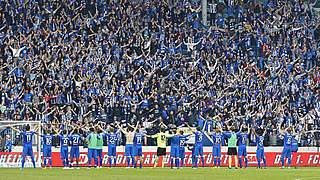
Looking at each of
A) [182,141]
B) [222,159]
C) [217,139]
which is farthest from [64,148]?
[222,159]

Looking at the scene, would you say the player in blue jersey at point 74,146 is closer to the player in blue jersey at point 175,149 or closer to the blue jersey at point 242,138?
the player in blue jersey at point 175,149

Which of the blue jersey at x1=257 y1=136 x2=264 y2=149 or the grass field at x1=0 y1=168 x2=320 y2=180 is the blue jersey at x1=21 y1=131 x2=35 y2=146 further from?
the blue jersey at x1=257 y1=136 x2=264 y2=149

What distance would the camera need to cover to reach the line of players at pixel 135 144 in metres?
42.5

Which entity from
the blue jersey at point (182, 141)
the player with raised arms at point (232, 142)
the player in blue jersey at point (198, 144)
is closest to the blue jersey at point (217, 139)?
the player with raised arms at point (232, 142)

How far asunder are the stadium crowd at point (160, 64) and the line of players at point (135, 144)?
226 cm

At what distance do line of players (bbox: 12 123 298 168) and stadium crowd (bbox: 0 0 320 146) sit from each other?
2.26 meters

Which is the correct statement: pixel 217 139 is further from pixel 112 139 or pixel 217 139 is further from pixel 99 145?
pixel 99 145

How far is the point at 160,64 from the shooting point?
51031 millimetres

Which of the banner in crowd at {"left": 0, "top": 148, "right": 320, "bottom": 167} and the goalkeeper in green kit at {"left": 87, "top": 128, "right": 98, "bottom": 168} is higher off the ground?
the goalkeeper in green kit at {"left": 87, "top": 128, "right": 98, "bottom": 168}

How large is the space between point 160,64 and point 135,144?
8.88 meters

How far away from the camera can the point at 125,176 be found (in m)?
35.2

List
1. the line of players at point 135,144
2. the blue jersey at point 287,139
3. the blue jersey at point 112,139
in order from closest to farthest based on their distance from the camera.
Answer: the line of players at point 135,144 < the blue jersey at point 112,139 < the blue jersey at point 287,139

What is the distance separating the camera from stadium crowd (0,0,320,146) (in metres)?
47.3

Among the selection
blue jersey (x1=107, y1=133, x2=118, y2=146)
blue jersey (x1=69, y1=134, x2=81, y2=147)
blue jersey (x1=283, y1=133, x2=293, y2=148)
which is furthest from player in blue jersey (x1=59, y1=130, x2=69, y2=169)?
blue jersey (x1=283, y1=133, x2=293, y2=148)
